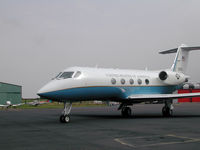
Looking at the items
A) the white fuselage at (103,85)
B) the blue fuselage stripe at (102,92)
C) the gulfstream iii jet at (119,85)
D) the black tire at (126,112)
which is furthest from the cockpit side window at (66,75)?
the black tire at (126,112)

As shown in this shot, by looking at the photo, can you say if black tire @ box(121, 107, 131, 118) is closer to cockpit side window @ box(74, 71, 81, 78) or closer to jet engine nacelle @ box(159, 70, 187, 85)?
jet engine nacelle @ box(159, 70, 187, 85)

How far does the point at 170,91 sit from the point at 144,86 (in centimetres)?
346

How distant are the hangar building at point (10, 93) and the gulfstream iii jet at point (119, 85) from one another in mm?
46521

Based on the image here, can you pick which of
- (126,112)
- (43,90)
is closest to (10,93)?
(126,112)

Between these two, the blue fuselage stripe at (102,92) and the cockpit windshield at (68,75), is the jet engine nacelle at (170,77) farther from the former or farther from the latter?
the cockpit windshield at (68,75)

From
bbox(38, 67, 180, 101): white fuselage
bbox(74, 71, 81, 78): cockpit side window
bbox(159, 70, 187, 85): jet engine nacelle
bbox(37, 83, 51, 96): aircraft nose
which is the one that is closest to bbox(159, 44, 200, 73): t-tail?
bbox(159, 70, 187, 85): jet engine nacelle

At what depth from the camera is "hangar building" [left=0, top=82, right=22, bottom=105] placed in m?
62.8

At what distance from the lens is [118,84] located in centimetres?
1883

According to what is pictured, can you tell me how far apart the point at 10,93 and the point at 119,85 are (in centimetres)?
5434

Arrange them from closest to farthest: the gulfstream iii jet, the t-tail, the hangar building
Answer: the gulfstream iii jet → the t-tail → the hangar building

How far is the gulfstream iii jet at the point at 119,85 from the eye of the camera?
49.6 ft

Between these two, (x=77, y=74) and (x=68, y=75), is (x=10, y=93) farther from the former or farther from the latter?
(x=68, y=75)

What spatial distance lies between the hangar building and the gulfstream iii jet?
46.5 meters

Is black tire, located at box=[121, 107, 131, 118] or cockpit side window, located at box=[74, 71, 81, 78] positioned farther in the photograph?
black tire, located at box=[121, 107, 131, 118]
